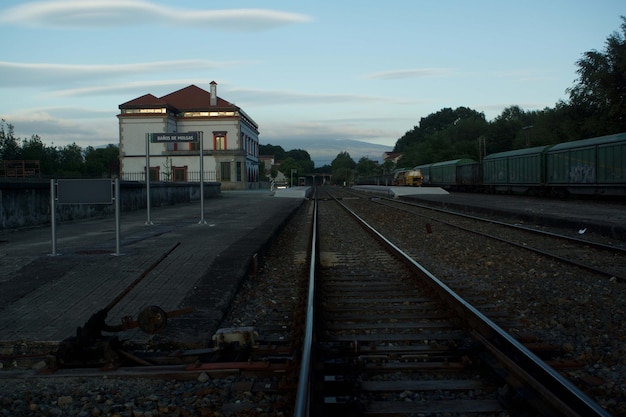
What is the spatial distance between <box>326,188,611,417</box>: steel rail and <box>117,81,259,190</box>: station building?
60.0 meters

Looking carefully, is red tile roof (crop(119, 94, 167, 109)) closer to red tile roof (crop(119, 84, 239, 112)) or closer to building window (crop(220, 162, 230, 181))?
red tile roof (crop(119, 84, 239, 112))

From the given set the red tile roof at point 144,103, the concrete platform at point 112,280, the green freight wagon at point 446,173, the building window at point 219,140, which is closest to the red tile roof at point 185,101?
the red tile roof at point 144,103

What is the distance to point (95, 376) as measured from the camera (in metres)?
4.74

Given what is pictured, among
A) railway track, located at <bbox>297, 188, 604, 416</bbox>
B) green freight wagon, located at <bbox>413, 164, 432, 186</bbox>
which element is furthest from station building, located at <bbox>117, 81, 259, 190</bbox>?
railway track, located at <bbox>297, 188, 604, 416</bbox>

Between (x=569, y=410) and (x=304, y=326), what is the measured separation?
2.64 m

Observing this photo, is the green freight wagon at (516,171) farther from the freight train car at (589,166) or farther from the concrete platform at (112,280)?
the concrete platform at (112,280)

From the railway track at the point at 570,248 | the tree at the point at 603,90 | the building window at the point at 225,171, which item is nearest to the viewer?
the railway track at the point at 570,248

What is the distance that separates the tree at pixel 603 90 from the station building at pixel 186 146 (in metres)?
35.2

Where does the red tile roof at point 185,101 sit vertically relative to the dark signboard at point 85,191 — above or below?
above

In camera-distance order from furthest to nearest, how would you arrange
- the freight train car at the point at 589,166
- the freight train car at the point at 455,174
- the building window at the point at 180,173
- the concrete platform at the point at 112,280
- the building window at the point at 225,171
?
the building window at the point at 225,171, the building window at the point at 180,173, the freight train car at the point at 455,174, the freight train car at the point at 589,166, the concrete platform at the point at 112,280

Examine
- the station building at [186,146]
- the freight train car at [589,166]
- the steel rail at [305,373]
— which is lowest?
the steel rail at [305,373]

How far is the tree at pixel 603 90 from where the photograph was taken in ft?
142

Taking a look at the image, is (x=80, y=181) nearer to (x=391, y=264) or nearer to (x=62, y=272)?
(x=62, y=272)

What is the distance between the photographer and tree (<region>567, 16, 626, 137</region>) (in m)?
43.3
